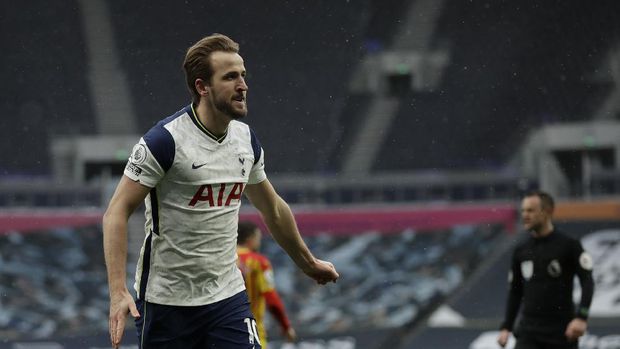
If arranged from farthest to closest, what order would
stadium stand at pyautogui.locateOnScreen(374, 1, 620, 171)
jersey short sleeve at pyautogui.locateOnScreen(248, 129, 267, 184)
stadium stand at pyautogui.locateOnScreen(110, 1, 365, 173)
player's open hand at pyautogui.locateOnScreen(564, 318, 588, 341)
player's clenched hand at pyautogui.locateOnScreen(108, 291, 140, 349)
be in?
stadium stand at pyautogui.locateOnScreen(374, 1, 620, 171) → stadium stand at pyautogui.locateOnScreen(110, 1, 365, 173) → player's open hand at pyautogui.locateOnScreen(564, 318, 588, 341) → jersey short sleeve at pyautogui.locateOnScreen(248, 129, 267, 184) → player's clenched hand at pyautogui.locateOnScreen(108, 291, 140, 349)

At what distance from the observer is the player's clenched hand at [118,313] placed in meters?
2.96

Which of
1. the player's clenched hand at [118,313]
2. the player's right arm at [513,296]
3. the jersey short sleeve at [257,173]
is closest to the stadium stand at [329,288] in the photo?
the player's right arm at [513,296]

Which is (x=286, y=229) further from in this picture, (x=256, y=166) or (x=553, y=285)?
(x=553, y=285)

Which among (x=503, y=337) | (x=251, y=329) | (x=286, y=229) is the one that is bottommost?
(x=503, y=337)

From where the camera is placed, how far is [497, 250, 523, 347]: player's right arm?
621cm

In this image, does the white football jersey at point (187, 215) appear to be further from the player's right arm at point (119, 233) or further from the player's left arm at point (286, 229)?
the player's left arm at point (286, 229)

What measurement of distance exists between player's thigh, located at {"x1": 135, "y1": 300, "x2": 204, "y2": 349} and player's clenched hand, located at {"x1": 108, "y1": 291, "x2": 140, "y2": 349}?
276mm

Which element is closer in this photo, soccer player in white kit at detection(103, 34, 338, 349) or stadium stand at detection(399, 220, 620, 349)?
soccer player in white kit at detection(103, 34, 338, 349)

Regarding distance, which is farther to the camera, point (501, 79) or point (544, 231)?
point (501, 79)

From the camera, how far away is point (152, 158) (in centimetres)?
320

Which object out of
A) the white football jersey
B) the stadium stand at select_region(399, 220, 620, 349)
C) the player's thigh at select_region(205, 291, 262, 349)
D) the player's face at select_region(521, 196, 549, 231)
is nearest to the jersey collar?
the white football jersey

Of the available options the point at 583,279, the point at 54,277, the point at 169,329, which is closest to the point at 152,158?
the point at 169,329

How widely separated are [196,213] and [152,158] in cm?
25

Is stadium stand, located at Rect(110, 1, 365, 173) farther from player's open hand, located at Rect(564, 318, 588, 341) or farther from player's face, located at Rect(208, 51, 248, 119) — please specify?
player's face, located at Rect(208, 51, 248, 119)
